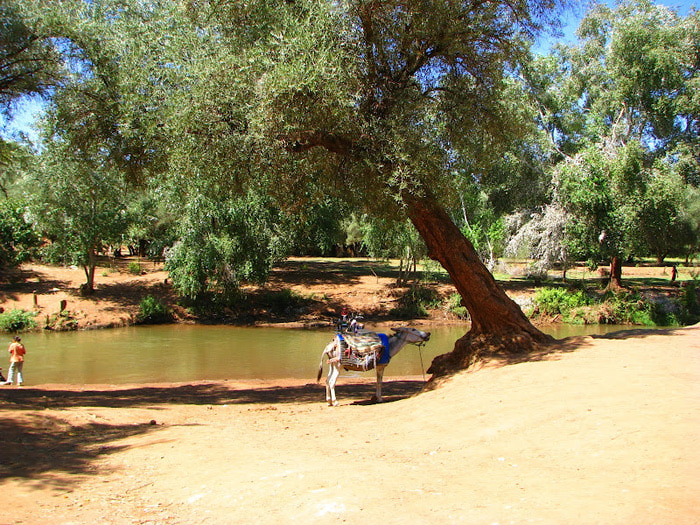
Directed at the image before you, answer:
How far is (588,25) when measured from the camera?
93.1 ft

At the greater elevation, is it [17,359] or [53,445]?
[53,445]

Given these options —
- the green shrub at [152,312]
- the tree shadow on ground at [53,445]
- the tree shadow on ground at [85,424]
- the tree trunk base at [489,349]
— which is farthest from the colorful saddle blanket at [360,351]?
the green shrub at [152,312]

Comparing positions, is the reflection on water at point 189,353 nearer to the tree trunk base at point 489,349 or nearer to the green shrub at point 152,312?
the green shrub at point 152,312

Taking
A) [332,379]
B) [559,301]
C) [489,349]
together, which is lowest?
[332,379]

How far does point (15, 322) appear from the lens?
25.3m

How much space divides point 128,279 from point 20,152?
19.5 metres

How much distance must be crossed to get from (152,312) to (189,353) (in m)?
7.83

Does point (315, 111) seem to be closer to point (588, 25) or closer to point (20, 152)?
point (20, 152)

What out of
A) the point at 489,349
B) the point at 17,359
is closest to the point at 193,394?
the point at 17,359

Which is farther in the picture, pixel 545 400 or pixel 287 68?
pixel 287 68

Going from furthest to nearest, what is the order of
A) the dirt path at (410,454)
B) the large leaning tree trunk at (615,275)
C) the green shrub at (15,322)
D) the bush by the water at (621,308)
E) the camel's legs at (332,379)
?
the large leaning tree trunk at (615,275), the bush by the water at (621,308), the green shrub at (15,322), the camel's legs at (332,379), the dirt path at (410,454)

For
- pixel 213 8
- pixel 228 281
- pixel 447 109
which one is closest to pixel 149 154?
pixel 213 8

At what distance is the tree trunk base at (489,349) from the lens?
37.7ft

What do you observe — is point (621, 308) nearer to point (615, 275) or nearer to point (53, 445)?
point (615, 275)
